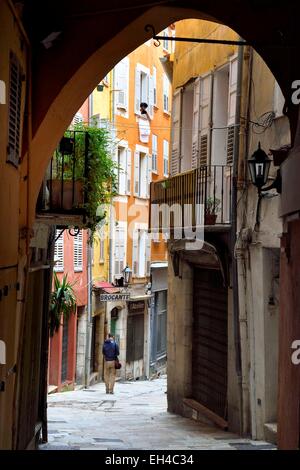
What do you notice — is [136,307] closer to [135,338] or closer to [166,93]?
[135,338]

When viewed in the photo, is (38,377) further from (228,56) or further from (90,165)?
(228,56)

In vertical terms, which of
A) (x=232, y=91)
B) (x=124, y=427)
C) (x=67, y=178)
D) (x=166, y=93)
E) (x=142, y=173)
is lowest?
(x=124, y=427)

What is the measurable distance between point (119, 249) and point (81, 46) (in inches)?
946

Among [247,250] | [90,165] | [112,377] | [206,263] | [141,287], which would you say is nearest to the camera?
[90,165]

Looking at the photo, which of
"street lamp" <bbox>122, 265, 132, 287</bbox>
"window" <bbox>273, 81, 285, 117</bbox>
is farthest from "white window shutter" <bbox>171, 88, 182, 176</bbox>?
"street lamp" <bbox>122, 265, 132, 287</bbox>

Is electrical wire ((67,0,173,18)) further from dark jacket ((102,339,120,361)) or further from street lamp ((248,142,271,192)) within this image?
dark jacket ((102,339,120,361))

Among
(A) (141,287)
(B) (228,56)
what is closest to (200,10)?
(B) (228,56)

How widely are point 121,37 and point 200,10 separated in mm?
1104

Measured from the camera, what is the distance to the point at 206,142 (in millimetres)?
17734

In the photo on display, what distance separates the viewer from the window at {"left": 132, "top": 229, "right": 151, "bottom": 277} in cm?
3531

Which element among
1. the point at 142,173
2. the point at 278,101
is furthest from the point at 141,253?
the point at 278,101

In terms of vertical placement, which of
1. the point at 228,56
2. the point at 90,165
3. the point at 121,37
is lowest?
the point at 90,165

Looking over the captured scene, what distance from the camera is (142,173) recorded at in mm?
36281

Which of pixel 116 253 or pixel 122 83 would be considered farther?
pixel 122 83
